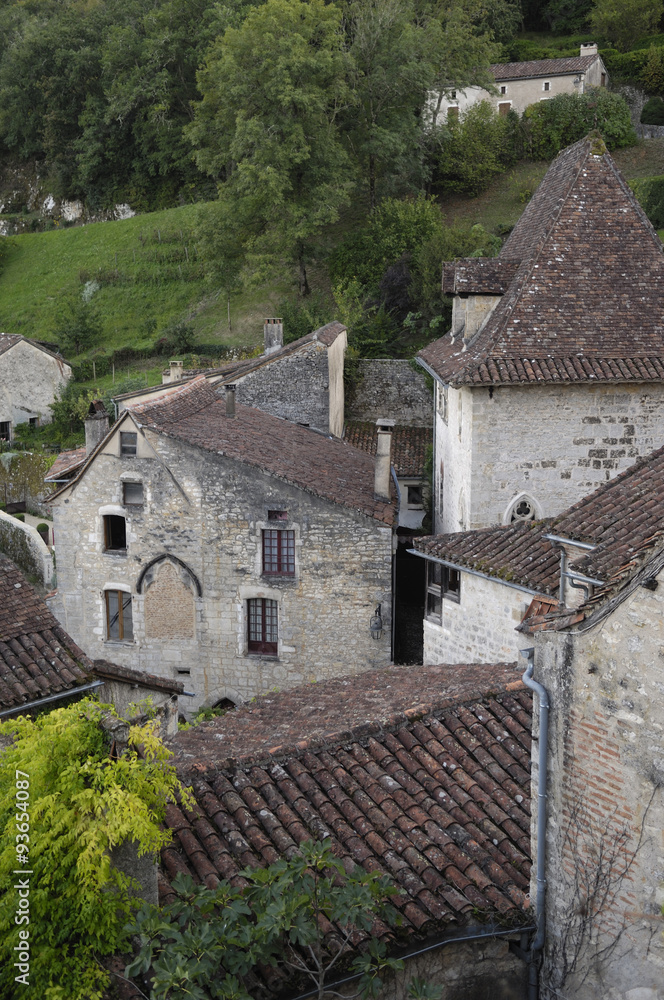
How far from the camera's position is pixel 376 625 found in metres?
19.6

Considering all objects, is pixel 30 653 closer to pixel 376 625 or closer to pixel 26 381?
pixel 376 625

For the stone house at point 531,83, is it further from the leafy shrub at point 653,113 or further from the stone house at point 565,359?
the stone house at point 565,359

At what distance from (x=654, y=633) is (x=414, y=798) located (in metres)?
3.14

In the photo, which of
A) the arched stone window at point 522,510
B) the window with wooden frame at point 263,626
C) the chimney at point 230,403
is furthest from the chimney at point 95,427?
the arched stone window at point 522,510

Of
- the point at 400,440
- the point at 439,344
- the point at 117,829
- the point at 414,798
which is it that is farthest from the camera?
the point at 400,440

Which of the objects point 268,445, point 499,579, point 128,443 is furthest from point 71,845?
point 268,445

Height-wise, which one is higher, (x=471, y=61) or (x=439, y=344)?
(x=471, y=61)

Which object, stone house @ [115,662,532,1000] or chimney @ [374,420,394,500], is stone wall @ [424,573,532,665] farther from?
stone house @ [115,662,532,1000]

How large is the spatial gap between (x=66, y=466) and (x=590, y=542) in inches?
696

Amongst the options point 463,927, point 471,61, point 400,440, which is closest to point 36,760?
point 463,927

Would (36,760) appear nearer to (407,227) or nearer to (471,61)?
(407,227)

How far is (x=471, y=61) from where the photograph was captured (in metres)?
47.9

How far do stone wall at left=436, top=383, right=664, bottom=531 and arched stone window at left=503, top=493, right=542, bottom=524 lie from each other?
0.17 feet

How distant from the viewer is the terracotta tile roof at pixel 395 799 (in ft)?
25.8
